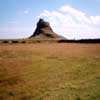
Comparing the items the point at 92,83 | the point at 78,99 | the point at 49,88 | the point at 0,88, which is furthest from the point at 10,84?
the point at 92,83

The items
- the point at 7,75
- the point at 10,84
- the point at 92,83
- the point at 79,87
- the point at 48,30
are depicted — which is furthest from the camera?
the point at 48,30

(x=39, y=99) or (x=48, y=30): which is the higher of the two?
(x=48, y=30)

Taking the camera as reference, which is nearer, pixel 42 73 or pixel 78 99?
pixel 78 99

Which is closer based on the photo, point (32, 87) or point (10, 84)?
point (32, 87)

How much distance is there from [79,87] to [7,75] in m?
5.70

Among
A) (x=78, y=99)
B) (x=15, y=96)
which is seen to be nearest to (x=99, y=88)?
(x=78, y=99)

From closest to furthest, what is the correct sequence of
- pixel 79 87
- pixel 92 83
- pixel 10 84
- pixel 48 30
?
pixel 79 87 < pixel 92 83 < pixel 10 84 < pixel 48 30

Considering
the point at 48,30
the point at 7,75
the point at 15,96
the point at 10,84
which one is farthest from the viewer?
the point at 48,30

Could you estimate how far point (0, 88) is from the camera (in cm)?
820

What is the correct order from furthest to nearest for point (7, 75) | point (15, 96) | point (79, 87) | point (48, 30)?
point (48, 30) → point (7, 75) → point (79, 87) → point (15, 96)

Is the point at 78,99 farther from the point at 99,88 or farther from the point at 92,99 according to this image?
the point at 99,88

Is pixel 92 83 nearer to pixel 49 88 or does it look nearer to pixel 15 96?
pixel 49 88

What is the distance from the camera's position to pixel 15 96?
281 inches

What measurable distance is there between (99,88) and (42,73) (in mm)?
4827
